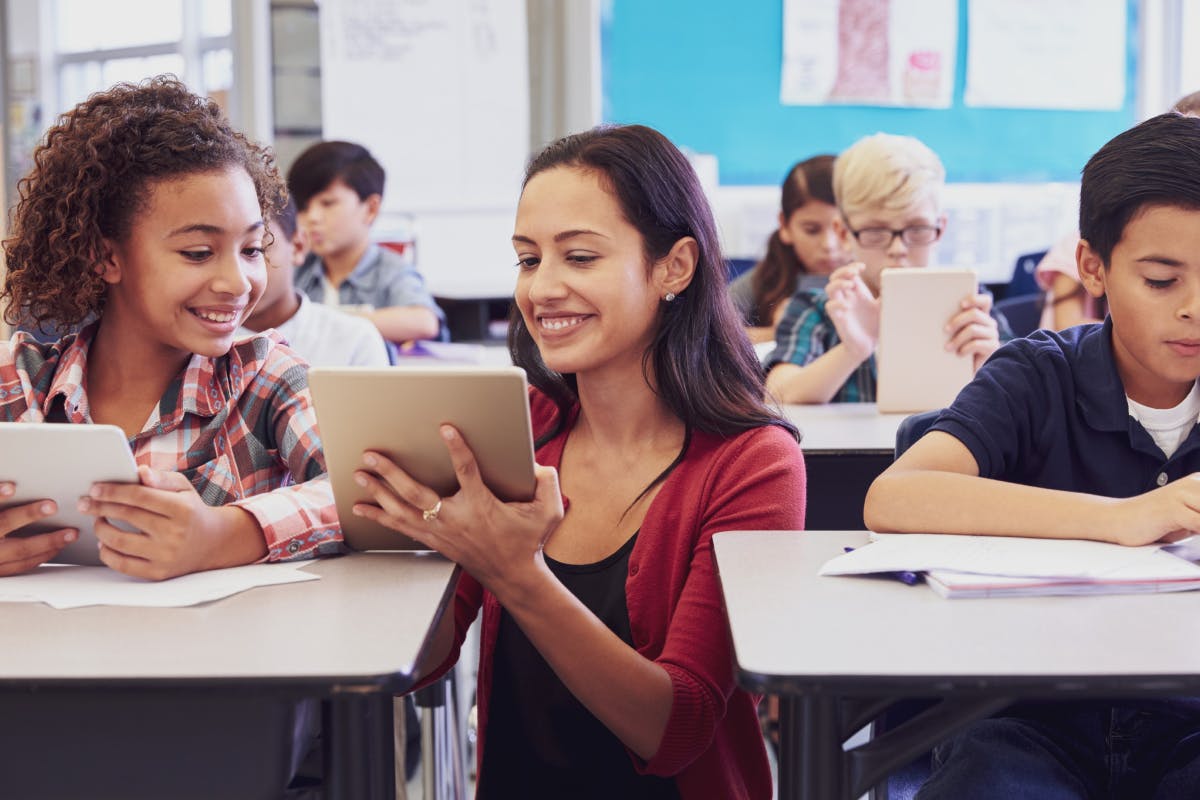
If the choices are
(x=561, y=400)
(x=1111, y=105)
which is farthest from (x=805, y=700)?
(x=1111, y=105)

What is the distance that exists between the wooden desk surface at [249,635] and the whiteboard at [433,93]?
13.8 ft

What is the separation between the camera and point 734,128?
210 inches

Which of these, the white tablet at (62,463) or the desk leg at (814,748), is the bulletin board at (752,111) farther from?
the desk leg at (814,748)

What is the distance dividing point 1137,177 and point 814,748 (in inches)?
30.2

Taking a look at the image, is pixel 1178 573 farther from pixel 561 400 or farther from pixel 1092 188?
pixel 561 400

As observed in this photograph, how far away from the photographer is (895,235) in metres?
2.61

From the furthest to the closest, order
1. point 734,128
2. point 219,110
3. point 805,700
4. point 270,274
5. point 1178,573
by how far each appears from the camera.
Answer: point 734,128 → point 270,274 → point 219,110 → point 1178,573 → point 805,700

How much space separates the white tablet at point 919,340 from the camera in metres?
2.31

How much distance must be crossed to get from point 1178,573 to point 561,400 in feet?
2.40

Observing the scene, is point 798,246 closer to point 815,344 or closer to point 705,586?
point 815,344

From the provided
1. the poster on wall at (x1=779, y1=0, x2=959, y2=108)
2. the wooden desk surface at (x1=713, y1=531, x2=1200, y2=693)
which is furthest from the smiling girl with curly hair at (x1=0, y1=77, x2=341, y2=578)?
the poster on wall at (x1=779, y1=0, x2=959, y2=108)

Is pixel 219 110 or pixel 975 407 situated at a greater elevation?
pixel 219 110

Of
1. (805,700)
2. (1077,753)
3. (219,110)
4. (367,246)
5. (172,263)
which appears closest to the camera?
(805,700)

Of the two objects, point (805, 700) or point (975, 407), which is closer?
point (805, 700)
